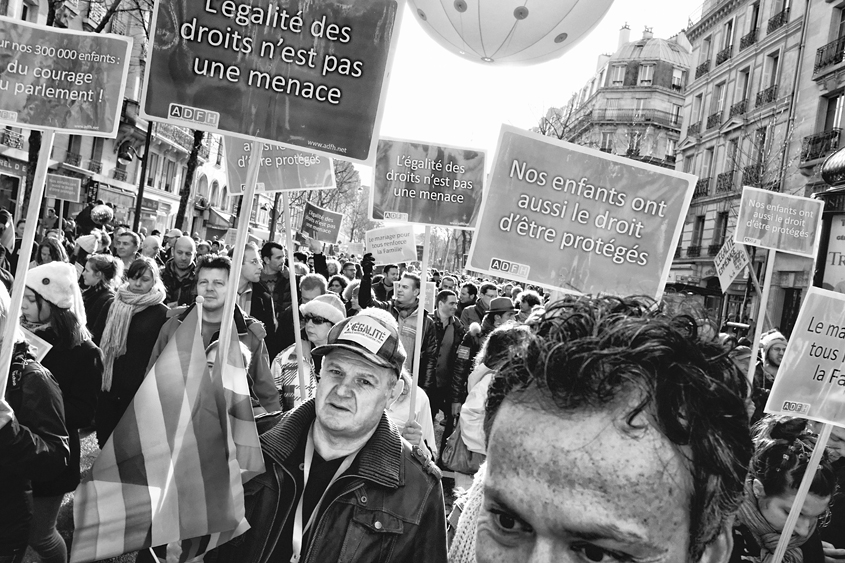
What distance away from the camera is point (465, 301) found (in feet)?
45.8

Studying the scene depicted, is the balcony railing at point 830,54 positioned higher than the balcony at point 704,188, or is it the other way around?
the balcony railing at point 830,54

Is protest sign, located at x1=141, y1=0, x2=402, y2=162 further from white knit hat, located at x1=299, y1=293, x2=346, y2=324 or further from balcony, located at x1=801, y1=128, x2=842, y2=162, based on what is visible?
balcony, located at x1=801, y1=128, x2=842, y2=162

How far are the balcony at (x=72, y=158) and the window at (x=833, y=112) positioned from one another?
30.9 meters

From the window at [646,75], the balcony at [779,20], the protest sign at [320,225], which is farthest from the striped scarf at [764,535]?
the window at [646,75]

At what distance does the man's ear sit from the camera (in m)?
1.21

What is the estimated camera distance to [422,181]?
6.82 m

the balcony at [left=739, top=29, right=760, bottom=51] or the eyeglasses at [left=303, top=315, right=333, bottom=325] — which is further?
the balcony at [left=739, top=29, right=760, bottom=51]

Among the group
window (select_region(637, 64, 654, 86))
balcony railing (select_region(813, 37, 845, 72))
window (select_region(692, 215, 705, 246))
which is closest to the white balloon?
balcony railing (select_region(813, 37, 845, 72))

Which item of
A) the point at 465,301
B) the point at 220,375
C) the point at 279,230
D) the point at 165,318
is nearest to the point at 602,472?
the point at 220,375

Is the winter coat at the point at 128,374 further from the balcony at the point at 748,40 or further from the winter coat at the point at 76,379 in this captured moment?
the balcony at the point at 748,40

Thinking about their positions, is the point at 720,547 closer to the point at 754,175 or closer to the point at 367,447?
the point at 367,447

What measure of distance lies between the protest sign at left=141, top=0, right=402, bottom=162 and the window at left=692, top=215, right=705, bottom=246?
1365 inches

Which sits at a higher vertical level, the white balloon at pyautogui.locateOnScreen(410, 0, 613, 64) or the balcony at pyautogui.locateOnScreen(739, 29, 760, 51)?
the balcony at pyautogui.locateOnScreen(739, 29, 760, 51)

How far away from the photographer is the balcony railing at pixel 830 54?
22.6 meters
